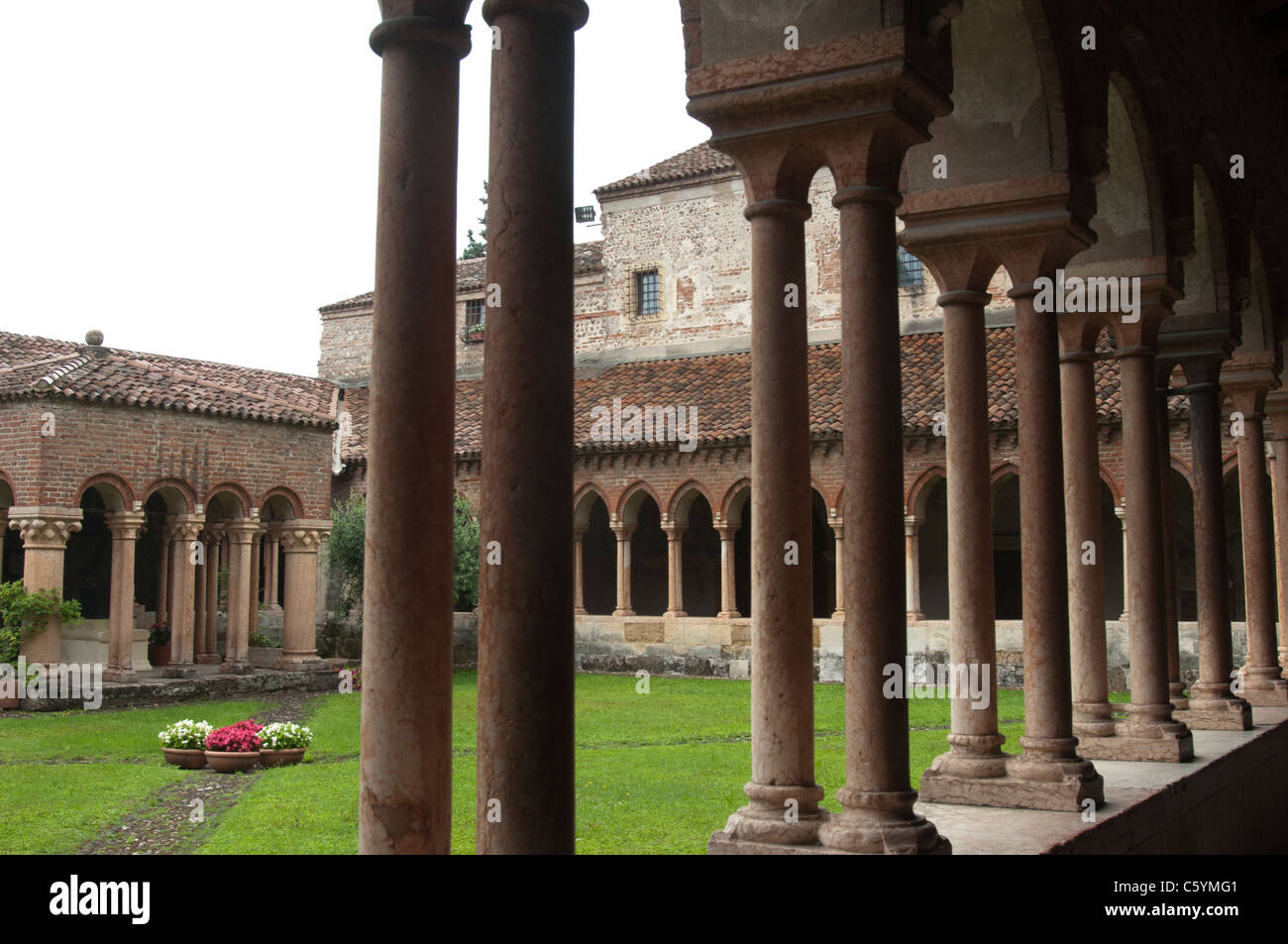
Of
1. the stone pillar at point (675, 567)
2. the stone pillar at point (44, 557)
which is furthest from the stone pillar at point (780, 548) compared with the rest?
the stone pillar at point (675, 567)

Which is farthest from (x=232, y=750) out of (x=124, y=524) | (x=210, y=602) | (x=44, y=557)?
(x=210, y=602)

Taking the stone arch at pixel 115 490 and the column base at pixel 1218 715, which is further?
the stone arch at pixel 115 490

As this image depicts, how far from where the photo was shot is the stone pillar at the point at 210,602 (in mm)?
21562

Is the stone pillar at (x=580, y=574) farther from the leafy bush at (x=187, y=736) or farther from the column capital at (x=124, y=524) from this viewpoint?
the leafy bush at (x=187, y=736)

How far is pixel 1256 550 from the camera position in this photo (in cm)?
1101

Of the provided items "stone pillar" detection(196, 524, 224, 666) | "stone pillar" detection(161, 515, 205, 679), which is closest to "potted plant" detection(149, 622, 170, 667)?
"stone pillar" detection(161, 515, 205, 679)

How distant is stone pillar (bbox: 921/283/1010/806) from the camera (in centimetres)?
586

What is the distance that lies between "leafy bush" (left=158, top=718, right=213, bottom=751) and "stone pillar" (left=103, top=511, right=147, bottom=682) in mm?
6517

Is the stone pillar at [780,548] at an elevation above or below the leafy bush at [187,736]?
above

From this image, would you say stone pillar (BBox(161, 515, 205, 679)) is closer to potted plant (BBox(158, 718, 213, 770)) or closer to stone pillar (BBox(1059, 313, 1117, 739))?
potted plant (BBox(158, 718, 213, 770))

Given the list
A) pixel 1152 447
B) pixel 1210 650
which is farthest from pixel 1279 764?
pixel 1152 447

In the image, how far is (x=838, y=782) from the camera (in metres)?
10.3

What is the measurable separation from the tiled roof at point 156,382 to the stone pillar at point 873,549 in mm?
16481
